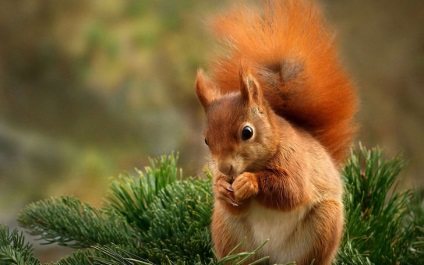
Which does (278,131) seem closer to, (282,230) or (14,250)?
(282,230)

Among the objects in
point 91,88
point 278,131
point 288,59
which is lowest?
point 278,131

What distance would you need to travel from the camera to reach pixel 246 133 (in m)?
0.73

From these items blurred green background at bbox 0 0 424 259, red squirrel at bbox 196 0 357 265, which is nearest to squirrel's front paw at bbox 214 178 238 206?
red squirrel at bbox 196 0 357 265

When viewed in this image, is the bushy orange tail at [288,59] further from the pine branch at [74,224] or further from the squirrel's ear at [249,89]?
the pine branch at [74,224]

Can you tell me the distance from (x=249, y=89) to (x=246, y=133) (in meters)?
0.06

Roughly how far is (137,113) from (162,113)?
98 millimetres

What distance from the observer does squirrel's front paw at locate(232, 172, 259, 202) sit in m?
0.71

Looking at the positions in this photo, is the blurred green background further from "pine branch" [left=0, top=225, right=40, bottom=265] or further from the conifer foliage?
"pine branch" [left=0, top=225, right=40, bottom=265]

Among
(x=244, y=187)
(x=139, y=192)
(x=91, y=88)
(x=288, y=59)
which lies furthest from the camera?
(x=91, y=88)

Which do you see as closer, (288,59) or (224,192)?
(224,192)

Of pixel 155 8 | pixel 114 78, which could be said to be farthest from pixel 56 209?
pixel 155 8

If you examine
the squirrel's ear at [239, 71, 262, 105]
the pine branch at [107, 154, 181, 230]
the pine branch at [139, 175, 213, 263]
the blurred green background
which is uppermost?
the blurred green background

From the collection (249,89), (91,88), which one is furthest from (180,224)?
(91,88)

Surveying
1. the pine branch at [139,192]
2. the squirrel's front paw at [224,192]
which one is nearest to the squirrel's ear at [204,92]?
the squirrel's front paw at [224,192]
